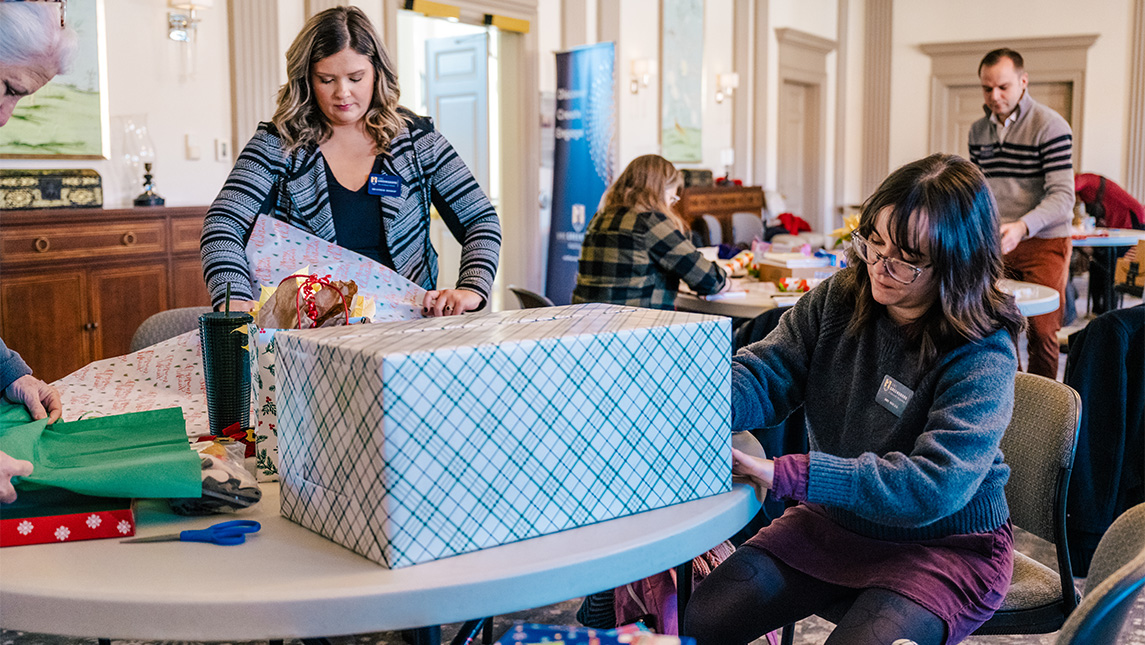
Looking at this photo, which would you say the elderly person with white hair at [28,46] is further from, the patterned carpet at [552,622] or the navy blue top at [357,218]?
the patterned carpet at [552,622]

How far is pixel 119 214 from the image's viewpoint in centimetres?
454

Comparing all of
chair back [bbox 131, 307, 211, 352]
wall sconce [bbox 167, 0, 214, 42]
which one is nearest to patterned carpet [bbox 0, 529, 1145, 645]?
chair back [bbox 131, 307, 211, 352]

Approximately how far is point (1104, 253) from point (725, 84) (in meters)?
3.89

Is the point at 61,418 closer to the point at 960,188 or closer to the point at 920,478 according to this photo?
the point at 920,478

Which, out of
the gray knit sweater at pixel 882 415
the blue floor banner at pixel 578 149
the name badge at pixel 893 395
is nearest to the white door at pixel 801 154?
the blue floor banner at pixel 578 149

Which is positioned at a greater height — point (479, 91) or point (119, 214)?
point (479, 91)

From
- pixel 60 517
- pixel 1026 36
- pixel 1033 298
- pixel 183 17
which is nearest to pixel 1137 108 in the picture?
pixel 1026 36

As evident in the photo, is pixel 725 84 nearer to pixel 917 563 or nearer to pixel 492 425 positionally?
pixel 917 563

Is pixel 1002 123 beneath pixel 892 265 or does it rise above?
above

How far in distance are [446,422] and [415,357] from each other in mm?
73

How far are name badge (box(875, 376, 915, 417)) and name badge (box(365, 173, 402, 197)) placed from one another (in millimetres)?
1031

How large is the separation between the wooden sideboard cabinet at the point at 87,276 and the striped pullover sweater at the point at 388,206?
2.68 meters

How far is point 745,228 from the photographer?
9.30 metres

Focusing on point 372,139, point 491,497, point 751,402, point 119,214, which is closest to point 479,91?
point 119,214
